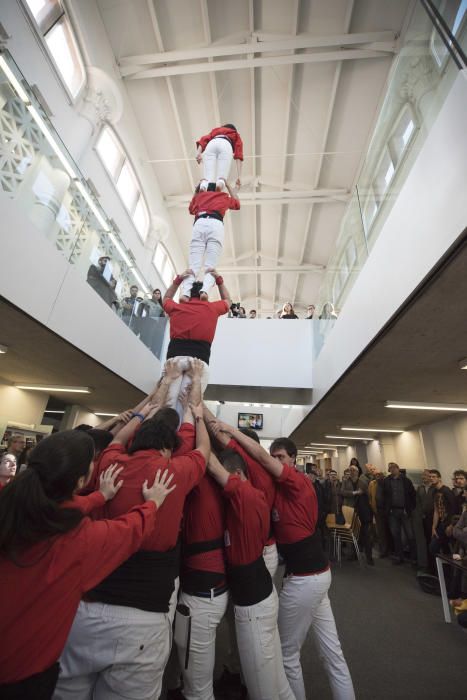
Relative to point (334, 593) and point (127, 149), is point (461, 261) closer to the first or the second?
point (334, 593)

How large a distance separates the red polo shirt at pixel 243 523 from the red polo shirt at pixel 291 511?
33 centimetres

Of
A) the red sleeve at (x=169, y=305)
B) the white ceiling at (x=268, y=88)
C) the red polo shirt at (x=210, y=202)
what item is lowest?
the red sleeve at (x=169, y=305)

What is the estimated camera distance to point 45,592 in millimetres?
892

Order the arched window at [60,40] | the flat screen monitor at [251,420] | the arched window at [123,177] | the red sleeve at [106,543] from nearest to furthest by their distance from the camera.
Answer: the red sleeve at [106,543]
the arched window at [60,40]
the arched window at [123,177]
the flat screen monitor at [251,420]

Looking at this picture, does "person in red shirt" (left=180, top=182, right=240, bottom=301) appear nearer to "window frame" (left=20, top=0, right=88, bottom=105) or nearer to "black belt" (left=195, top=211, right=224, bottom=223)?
"black belt" (left=195, top=211, right=224, bottom=223)

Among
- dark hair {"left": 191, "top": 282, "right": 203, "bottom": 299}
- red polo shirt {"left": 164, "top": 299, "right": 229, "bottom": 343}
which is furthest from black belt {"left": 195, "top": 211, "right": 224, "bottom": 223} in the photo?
red polo shirt {"left": 164, "top": 299, "right": 229, "bottom": 343}

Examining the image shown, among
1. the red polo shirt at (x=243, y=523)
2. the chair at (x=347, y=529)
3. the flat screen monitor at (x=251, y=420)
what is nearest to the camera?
the red polo shirt at (x=243, y=523)

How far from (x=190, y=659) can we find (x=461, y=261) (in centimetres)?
278

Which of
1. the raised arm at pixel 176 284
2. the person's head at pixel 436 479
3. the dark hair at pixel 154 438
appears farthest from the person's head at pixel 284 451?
the person's head at pixel 436 479

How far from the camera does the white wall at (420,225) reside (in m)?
2.06

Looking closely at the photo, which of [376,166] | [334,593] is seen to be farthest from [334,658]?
[376,166]

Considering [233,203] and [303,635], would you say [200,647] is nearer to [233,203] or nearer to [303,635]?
[303,635]

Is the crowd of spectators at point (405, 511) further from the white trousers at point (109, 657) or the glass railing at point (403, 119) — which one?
the white trousers at point (109, 657)

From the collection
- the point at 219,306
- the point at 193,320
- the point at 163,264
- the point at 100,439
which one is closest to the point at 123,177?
the point at 163,264
